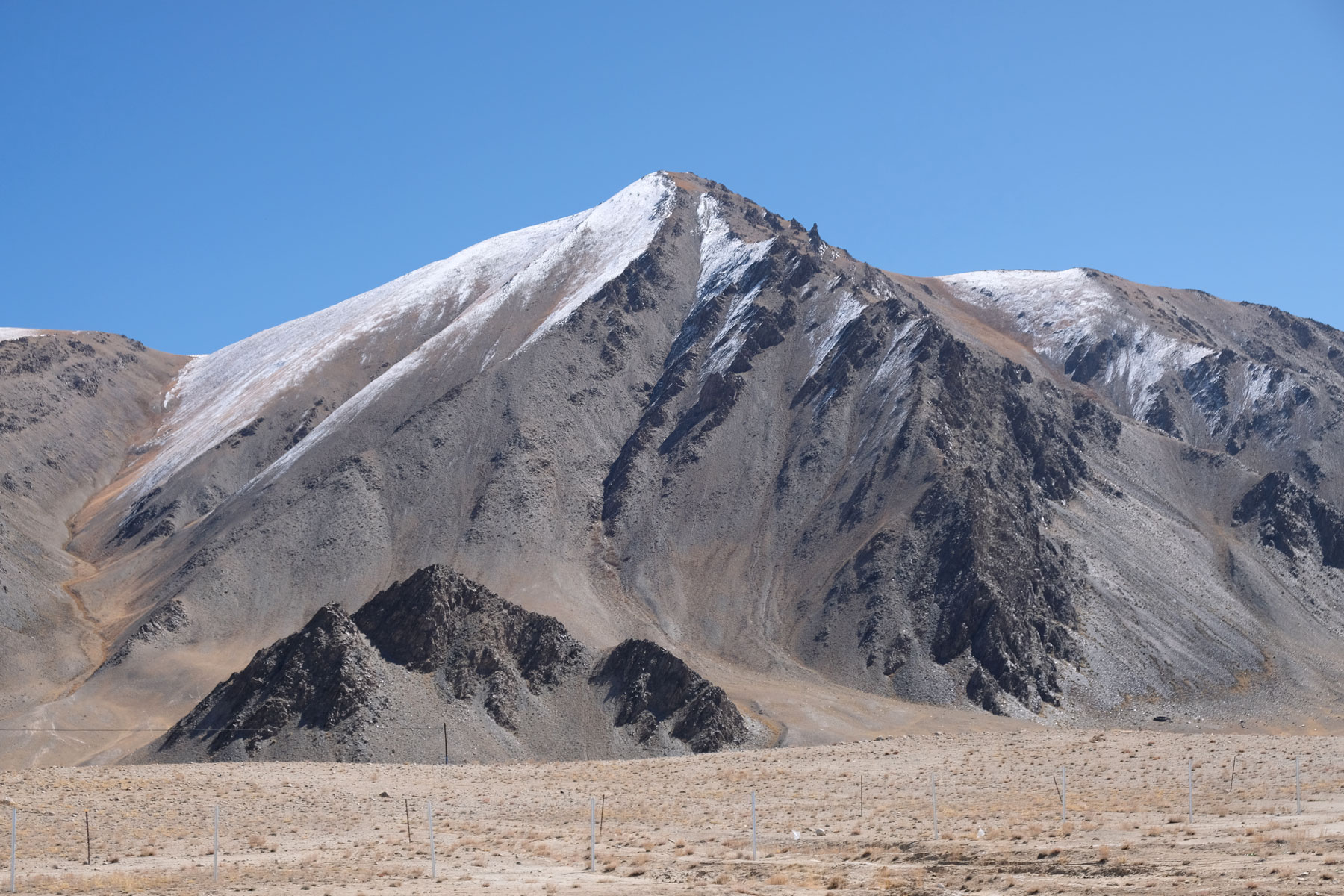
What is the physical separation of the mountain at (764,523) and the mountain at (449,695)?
9345mm

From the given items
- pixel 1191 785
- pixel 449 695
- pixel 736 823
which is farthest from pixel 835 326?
pixel 1191 785

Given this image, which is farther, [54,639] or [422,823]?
[54,639]

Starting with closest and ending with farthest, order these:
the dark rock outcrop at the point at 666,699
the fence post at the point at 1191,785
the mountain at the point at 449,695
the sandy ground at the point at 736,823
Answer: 1. the sandy ground at the point at 736,823
2. the fence post at the point at 1191,785
3. the mountain at the point at 449,695
4. the dark rock outcrop at the point at 666,699

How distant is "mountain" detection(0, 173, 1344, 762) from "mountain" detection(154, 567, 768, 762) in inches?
368

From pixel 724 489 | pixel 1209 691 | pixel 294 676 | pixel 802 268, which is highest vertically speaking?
pixel 802 268

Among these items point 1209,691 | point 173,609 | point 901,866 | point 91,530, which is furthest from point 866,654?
point 91,530

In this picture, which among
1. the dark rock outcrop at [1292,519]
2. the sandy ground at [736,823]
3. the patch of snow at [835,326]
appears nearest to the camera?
the sandy ground at [736,823]

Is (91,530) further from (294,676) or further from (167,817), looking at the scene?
(167,817)

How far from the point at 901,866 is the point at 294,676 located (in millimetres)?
61472

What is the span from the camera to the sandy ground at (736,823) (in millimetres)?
34125

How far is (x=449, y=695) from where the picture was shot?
92938 millimetres

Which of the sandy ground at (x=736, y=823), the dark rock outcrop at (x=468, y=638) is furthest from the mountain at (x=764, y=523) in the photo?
the sandy ground at (x=736, y=823)

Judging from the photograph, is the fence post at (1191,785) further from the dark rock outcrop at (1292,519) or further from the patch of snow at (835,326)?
the patch of snow at (835,326)

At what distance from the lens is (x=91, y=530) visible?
17762cm
